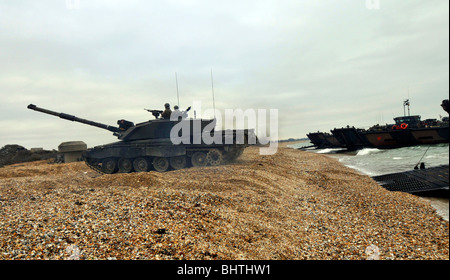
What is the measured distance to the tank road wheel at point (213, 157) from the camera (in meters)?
15.8

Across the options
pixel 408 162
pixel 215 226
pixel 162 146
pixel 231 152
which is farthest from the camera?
pixel 408 162

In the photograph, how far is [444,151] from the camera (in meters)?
0.87

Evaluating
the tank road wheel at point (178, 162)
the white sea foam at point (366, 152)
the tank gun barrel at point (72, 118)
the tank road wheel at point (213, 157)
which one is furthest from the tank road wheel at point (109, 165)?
the white sea foam at point (366, 152)

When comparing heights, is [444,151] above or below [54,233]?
above

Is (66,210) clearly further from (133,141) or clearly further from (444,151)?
(133,141)

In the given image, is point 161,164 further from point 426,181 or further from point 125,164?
point 426,181

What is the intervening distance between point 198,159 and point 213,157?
937 mm

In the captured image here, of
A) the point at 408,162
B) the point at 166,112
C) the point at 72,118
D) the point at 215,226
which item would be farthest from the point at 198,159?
the point at 408,162

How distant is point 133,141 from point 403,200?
1486 cm

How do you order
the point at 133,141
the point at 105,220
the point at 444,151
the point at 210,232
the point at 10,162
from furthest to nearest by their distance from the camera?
the point at 10,162 < the point at 133,141 < the point at 105,220 < the point at 210,232 < the point at 444,151

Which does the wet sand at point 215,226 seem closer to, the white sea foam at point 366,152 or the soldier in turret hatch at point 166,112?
the soldier in turret hatch at point 166,112

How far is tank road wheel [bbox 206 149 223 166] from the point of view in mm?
15825

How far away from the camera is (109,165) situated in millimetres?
18078
